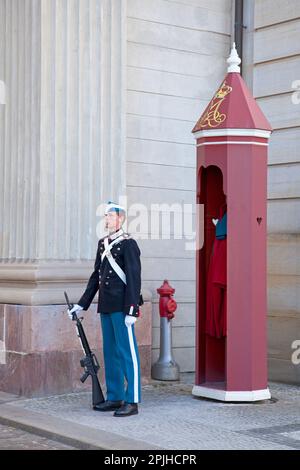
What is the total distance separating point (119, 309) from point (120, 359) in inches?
18.7

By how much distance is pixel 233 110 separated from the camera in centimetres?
868

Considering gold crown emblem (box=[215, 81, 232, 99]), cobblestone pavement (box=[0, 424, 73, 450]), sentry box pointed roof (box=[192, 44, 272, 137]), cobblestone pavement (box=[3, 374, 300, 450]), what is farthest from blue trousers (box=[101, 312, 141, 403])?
gold crown emblem (box=[215, 81, 232, 99])

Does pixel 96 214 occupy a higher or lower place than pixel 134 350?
higher

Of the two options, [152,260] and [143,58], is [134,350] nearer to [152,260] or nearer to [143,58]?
[152,260]

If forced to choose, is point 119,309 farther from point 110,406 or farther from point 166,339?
point 166,339

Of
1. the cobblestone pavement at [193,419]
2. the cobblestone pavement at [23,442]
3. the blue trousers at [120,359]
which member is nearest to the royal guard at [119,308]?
the blue trousers at [120,359]

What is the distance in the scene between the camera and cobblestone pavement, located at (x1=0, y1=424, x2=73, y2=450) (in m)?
7.24

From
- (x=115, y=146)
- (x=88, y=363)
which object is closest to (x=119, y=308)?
(x=88, y=363)

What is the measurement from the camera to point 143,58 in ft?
34.4

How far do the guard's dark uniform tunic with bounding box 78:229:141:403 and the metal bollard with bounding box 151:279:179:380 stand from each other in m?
1.69

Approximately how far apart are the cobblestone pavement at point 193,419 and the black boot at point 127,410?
2.3 inches

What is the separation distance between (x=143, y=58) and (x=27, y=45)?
1.41m
